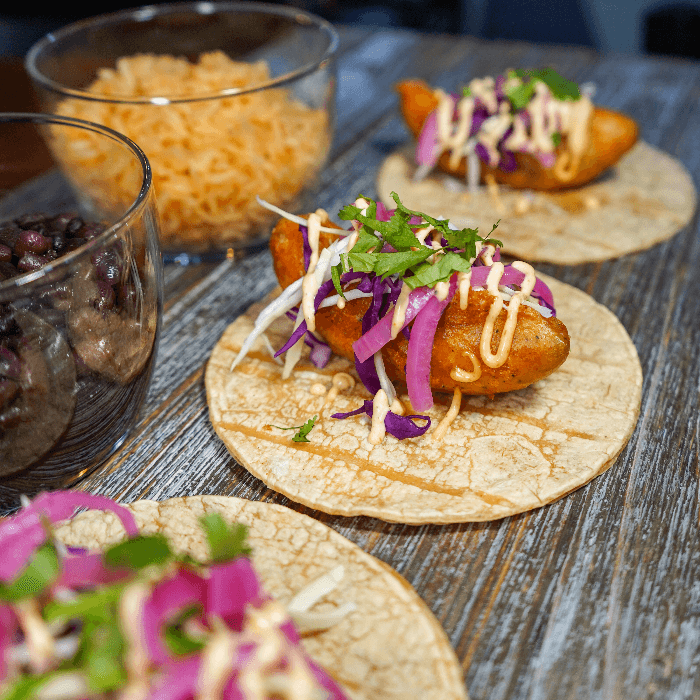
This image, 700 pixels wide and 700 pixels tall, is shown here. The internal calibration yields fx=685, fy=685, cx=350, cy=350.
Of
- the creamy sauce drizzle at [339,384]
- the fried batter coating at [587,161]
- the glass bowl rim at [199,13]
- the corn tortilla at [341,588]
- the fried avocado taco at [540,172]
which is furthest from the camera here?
the fried batter coating at [587,161]

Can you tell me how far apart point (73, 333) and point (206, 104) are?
4.43ft

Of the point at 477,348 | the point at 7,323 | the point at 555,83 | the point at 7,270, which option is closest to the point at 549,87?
the point at 555,83

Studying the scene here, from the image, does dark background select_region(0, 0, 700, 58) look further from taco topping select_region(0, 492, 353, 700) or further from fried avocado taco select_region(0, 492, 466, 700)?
taco topping select_region(0, 492, 353, 700)

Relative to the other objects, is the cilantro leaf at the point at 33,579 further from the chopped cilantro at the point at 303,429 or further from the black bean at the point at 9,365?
the chopped cilantro at the point at 303,429

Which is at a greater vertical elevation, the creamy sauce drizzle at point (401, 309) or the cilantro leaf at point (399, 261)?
the cilantro leaf at point (399, 261)

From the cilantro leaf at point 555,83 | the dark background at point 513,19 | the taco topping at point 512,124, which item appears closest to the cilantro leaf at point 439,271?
the taco topping at point 512,124

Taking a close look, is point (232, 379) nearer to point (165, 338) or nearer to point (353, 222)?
point (165, 338)

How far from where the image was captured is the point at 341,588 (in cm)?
159

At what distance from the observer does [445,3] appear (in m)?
7.83

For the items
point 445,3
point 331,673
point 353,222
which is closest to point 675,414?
point 353,222

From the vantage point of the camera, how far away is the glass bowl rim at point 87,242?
149 cm

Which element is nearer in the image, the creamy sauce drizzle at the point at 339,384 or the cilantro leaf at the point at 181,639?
the cilantro leaf at the point at 181,639

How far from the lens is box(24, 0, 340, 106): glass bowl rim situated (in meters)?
2.53

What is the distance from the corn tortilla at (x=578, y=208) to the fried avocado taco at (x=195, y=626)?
5.87 ft
